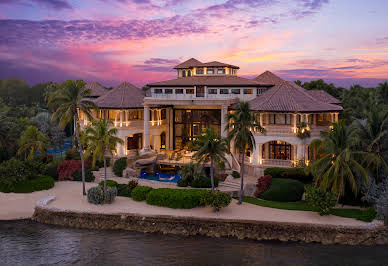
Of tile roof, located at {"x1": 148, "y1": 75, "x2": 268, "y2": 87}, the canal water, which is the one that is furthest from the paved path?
tile roof, located at {"x1": 148, "y1": 75, "x2": 268, "y2": 87}

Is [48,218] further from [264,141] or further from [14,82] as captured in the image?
[14,82]

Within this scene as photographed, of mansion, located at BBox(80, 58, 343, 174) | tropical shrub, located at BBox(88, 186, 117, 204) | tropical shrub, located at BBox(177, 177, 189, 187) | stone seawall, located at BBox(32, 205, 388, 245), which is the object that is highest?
mansion, located at BBox(80, 58, 343, 174)

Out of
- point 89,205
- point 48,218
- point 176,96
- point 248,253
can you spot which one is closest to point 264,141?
point 176,96

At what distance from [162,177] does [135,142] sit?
10.2 meters

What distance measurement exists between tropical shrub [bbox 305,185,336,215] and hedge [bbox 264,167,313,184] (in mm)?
7322

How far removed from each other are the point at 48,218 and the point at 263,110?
26.0 m

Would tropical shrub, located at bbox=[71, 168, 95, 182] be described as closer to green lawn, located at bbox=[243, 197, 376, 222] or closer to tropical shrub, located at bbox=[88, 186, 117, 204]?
tropical shrub, located at bbox=[88, 186, 117, 204]

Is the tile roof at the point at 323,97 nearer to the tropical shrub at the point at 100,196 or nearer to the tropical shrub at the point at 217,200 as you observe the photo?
the tropical shrub at the point at 217,200

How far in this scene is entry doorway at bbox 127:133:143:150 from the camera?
2082 inches

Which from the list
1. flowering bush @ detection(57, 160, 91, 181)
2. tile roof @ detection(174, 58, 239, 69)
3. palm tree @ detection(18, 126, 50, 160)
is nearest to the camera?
flowering bush @ detection(57, 160, 91, 181)

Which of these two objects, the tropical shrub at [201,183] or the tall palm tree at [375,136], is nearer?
the tall palm tree at [375,136]

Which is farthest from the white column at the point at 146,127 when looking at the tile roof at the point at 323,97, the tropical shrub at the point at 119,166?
the tile roof at the point at 323,97

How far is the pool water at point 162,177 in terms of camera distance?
4422 cm

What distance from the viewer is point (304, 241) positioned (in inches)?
1183
